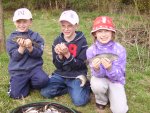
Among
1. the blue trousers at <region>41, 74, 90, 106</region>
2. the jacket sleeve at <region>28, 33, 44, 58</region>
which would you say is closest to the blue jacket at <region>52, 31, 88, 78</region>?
the blue trousers at <region>41, 74, 90, 106</region>

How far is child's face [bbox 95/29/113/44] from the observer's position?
4.03 metres

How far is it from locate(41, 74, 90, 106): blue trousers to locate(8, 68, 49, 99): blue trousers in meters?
0.10

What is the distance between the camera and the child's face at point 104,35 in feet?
13.2

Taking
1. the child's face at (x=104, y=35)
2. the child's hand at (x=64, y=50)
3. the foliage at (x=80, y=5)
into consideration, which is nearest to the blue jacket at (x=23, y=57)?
the child's hand at (x=64, y=50)

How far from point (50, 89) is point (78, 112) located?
69 cm

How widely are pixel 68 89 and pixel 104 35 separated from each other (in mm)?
1055

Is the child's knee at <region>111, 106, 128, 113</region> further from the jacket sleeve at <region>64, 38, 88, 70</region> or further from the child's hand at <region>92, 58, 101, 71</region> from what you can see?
the jacket sleeve at <region>64, 38, 88, 70</region>

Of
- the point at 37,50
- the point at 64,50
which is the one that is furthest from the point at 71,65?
the point at 37,50

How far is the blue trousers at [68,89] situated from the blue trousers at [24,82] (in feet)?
0.34

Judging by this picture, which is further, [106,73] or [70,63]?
[70,63]

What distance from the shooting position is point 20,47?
13.8 feet

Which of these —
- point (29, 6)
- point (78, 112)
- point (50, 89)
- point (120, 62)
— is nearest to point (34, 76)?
point (50, 89)

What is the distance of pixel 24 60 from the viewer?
4.48 meters

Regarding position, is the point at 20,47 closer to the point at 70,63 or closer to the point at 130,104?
the point at 70,63
